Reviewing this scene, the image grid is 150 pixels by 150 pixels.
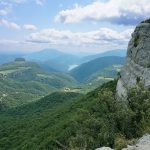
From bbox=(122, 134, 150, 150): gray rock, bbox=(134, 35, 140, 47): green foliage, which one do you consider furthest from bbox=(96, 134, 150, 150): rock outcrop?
bbox=(134, 35, 140, 47): green foliage

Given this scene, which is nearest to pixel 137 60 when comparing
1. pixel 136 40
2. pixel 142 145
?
pixel 136 40

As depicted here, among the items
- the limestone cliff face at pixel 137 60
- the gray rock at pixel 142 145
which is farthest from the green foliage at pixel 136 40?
the gray rock at pixel 142 145

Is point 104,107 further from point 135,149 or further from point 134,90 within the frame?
point 135,149

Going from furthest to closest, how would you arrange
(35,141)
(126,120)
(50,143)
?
1. (35,141)
2. (50,143)
3. (126,120)

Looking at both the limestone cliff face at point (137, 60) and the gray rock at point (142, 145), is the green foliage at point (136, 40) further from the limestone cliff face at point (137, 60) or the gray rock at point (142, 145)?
the gray rock at point (142, 145)

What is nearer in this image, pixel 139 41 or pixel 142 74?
pixel 142 74

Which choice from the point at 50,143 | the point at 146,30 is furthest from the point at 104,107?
the point at 50,143

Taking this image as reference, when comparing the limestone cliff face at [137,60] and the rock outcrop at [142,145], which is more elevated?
the limestone cliff face at [137,60]

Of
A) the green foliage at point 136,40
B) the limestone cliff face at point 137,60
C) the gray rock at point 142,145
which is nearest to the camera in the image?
the gray rock at point 142,145

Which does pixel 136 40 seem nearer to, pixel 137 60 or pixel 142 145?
pixel 137 60
